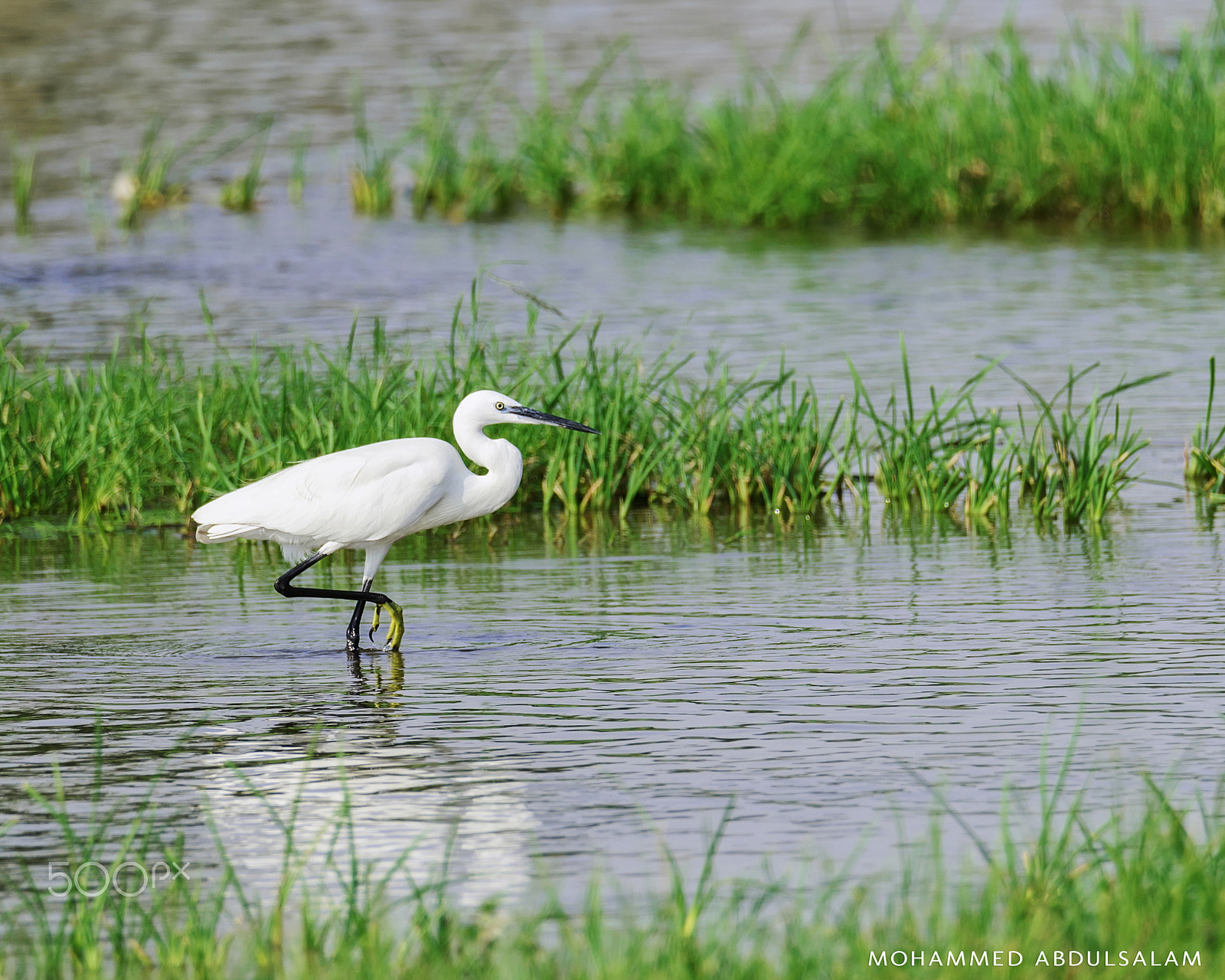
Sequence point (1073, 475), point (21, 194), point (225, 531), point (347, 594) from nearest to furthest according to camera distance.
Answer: point (225, 531)
point (347, 594)
point (1073, 475)
point (21, 194)

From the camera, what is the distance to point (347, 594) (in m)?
8.50

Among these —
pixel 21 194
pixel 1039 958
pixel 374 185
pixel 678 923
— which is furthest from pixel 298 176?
pixel 1039 958

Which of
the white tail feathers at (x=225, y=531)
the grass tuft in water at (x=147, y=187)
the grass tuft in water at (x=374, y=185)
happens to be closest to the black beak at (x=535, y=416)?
the white tail feathers at (x=225, y=531)

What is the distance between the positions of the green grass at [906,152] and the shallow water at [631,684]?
9168 millimetres

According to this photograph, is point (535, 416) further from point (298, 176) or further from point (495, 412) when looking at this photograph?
point (298, 176)

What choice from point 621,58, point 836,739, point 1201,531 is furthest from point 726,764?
point 621,58

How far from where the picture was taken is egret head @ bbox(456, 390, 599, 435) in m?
8.41

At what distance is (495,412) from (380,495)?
24.1 inches

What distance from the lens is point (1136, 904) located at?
450 centimetres

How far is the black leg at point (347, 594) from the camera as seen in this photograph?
8305 millimetres

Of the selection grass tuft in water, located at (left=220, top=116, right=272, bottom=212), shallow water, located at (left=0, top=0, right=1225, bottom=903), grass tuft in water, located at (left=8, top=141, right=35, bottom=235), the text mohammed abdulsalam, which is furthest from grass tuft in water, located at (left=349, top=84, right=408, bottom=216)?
the text mohammed abdulsalam

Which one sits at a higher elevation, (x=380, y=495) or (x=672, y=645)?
(x=380, y=495)

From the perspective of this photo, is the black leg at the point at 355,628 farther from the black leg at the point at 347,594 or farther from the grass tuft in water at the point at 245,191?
the grass tuft in water at the point at 245,191

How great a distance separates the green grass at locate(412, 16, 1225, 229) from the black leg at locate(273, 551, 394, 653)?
39.1 feet
